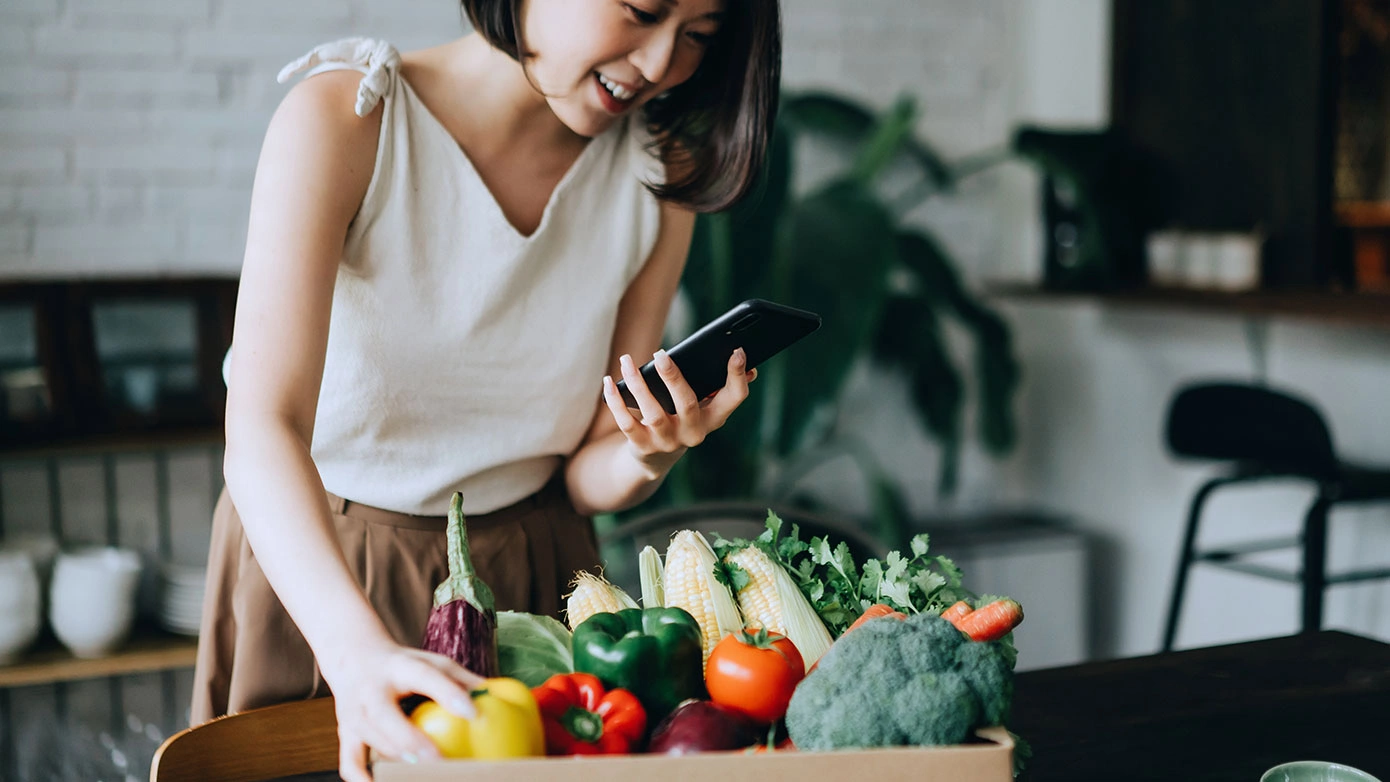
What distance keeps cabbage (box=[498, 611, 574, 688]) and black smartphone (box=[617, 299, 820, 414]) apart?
0.80 ft

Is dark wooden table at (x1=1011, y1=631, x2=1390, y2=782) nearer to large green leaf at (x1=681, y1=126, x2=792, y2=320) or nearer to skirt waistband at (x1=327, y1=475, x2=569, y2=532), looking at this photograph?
skirt waistband at (x1=327, y1=475, x2=569, y2=532)

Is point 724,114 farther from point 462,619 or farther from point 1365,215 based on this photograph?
point 1365,215

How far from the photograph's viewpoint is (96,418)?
251 centimetres

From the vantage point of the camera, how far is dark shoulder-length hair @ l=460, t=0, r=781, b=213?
4.04 feet

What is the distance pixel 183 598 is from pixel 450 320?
5.39ft

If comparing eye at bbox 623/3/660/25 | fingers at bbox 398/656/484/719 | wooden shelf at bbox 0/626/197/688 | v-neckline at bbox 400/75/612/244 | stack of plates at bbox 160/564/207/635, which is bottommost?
wooden shelf at bbox 0/626/197/688

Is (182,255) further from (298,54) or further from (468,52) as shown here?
→ (468,52)

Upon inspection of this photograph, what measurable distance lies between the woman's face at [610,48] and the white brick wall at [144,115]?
6.21ft

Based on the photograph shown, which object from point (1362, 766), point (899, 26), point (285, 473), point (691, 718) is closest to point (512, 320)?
point (285, 473)

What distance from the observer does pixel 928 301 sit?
326 centimetres

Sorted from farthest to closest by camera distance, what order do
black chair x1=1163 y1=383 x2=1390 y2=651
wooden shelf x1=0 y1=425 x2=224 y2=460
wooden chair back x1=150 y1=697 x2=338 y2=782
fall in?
wooden shelf x1=0 y1=425 x2=224 y2=460 → black chair x1=1163 y1=383 x2=1390 y2=651 → wooden chair back x1=150 y1=697 x2=338 y2=782

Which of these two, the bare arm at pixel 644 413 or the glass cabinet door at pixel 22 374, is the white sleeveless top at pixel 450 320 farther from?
the glass cabinet door at pixel 22 374

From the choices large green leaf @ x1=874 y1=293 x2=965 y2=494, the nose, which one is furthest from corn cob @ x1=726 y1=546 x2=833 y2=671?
large green leaf @ x1=874 y1=293 x2=965 y2=494

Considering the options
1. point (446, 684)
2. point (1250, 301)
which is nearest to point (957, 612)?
point (446, 684)
